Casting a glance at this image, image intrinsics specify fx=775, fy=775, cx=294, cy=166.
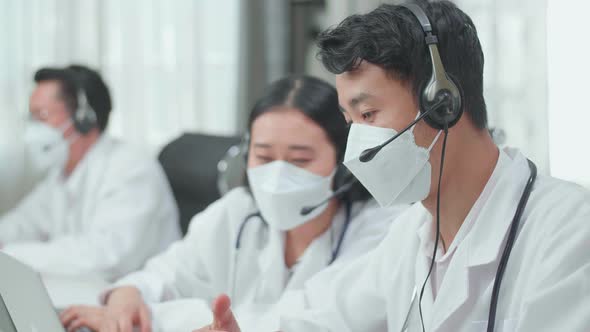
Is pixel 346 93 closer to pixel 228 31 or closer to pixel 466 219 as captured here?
pixel 466 219

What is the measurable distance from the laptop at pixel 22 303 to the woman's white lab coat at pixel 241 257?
313 millimetres

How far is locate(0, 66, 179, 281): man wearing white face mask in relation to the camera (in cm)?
226

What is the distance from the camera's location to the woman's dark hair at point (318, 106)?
1549 millimetres

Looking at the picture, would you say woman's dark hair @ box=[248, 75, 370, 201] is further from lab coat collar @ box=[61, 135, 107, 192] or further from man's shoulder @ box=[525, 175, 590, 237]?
lab coat collar @ box=[61, 135, 107, 192]

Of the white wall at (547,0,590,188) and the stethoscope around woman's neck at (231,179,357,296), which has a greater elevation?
the white wall at (547,0,590,188)

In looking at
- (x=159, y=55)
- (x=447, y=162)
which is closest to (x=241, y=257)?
(x=447, y=162)

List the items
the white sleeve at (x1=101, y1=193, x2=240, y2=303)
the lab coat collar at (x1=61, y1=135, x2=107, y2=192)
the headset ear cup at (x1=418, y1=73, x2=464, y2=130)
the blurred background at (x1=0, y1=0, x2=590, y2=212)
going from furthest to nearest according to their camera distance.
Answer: the blurred background at (x1=0, y1=0, x2=590, y2=212) → the lab coat collar at (x1=61, y1=135, x2=107, y2=192) → the white sleeve at (x1=101, y1=193, x2=240, y2=303) → the headset ear cup at (x1=418, y1=73, x2=464, y2=130)

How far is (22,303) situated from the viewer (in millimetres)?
1087

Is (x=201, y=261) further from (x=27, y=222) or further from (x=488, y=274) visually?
(x=27, y=222)

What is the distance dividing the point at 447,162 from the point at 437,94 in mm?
103

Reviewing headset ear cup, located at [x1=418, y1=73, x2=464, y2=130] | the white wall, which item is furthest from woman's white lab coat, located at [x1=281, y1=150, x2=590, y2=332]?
the white wall

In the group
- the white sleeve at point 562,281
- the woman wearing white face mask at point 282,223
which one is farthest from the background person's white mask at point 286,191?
the white sleeve at point 562,281

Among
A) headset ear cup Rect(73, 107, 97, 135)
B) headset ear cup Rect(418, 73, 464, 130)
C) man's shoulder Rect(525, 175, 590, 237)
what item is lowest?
headset ear cup Rect(73, 107, 97, 135)

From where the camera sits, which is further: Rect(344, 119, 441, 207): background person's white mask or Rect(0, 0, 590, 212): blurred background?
Rect(0, 0, 590, 212): blurred background
